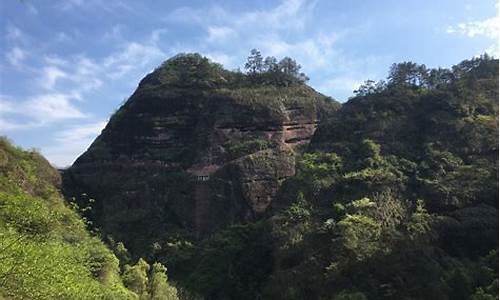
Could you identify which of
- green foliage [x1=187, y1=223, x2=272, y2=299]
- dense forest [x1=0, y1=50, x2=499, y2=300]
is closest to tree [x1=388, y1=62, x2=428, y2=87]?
dense forest [x1=0, y1=50, x2=499, y2=300]

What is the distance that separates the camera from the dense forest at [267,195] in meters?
22.6

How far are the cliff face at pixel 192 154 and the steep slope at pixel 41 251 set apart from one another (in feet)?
23.6

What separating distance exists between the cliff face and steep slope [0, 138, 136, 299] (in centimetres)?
720

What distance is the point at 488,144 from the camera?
1229 inches

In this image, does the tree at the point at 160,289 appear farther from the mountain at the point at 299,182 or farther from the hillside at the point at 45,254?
the mountain at the point at 299,182

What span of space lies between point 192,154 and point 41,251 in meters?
25.5

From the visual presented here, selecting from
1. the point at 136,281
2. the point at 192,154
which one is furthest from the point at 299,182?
the point at 136,281

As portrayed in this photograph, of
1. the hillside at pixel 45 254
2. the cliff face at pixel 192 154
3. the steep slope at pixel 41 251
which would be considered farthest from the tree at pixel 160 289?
the cliff face at pixel 192 154

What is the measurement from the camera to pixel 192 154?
40562 mm

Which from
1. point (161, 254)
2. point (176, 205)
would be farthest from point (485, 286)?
point (176, 205)

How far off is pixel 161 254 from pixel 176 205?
4.59 m

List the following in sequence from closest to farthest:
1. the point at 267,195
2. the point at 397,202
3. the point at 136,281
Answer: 1. the point at 136,281
2. the point at 397,202
3. the point at 267,195

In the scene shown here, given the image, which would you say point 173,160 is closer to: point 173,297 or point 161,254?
point 161,254

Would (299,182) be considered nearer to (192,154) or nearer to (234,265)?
(234,265)
